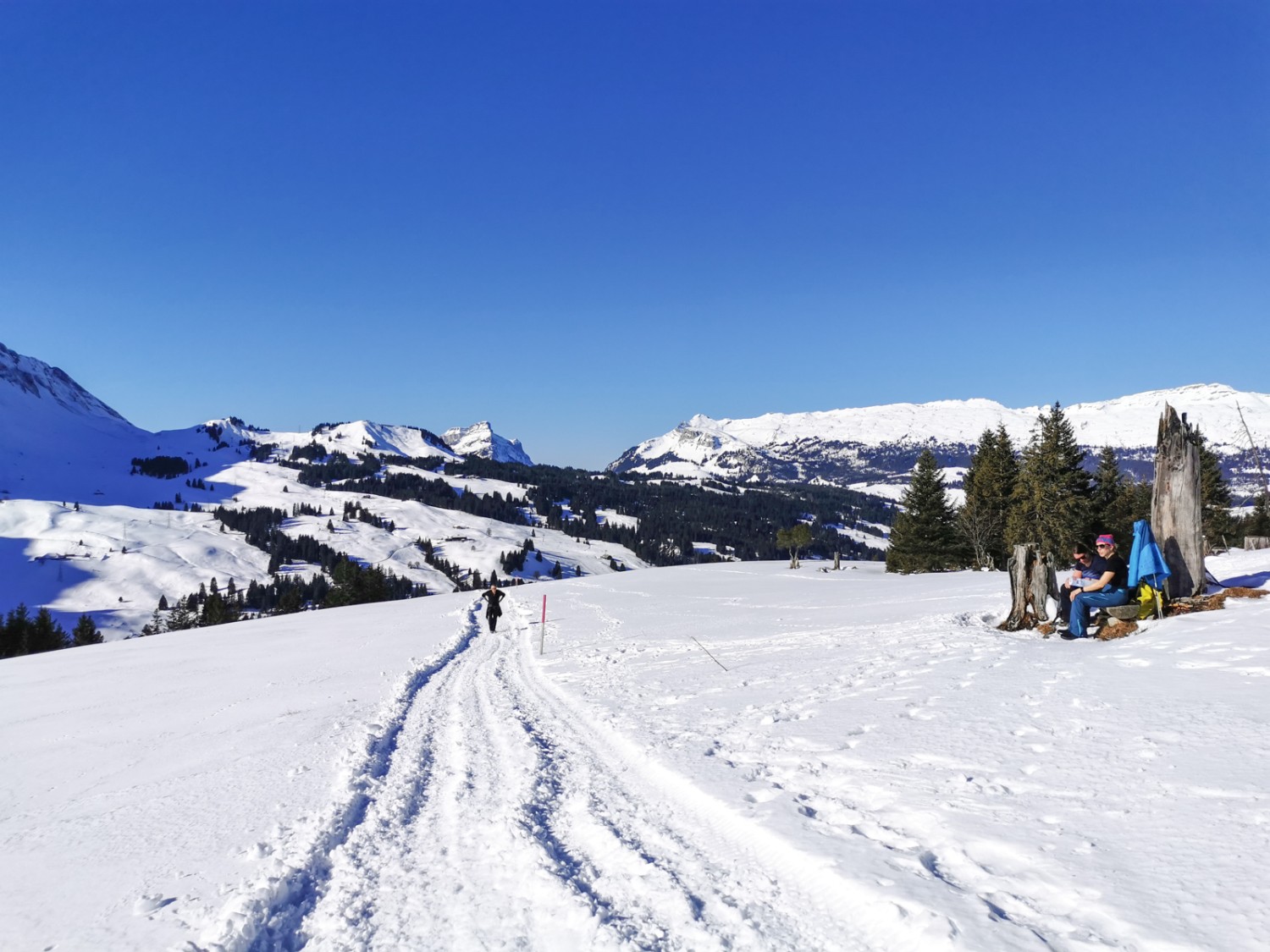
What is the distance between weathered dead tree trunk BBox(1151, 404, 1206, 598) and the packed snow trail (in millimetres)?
12677

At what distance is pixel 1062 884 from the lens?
13.8ft

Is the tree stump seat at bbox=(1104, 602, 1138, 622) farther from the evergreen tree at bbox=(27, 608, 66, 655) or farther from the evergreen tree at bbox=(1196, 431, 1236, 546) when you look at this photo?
the evergreen tree at bbox=(27, 608, 66, 655)

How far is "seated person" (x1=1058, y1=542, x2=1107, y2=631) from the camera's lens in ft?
43.9

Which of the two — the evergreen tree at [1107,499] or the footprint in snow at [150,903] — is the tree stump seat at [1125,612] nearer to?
the footprint in snow at [150,903]

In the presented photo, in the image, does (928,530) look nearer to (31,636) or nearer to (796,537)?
(796,537)

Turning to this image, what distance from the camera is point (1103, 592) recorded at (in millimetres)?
13094

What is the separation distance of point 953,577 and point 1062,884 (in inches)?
1176

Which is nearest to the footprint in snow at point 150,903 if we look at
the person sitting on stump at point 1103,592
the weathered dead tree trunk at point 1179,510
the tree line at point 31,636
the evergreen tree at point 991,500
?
the person sitting on stump at point 1103,592

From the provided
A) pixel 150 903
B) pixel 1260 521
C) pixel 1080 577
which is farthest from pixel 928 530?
pixel 150 903

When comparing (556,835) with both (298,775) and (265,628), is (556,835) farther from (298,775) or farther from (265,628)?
(265,628)

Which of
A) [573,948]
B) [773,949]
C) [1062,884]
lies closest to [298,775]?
[573,948]

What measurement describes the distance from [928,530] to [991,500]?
16.7 ft

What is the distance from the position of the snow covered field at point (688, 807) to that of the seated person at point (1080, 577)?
5.62ft

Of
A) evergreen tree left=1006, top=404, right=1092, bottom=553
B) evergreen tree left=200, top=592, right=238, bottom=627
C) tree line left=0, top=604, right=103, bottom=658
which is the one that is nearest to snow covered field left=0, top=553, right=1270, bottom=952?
evergreen tree left=1006, top=404, right=1092, bottom=553
